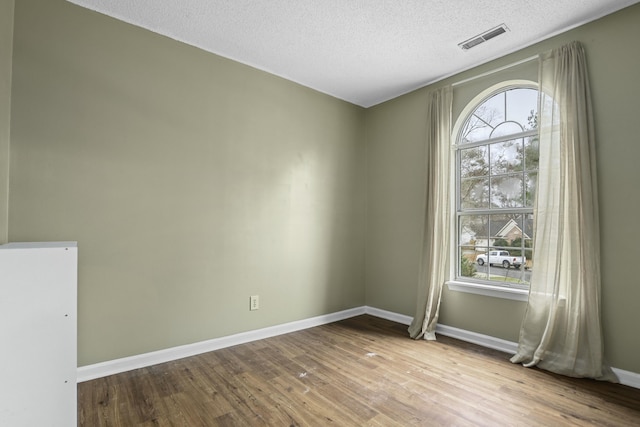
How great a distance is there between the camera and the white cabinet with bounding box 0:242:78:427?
137cm

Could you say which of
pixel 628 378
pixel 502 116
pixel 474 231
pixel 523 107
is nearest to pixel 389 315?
pixel 474 231

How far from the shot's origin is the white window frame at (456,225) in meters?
2.92

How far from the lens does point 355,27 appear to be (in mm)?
2607

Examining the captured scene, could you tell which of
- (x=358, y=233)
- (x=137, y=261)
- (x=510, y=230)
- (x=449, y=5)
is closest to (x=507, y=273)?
(x=510, y=230)

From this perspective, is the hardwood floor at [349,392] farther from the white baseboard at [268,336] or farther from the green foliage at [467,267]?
the green foliage at [467,267]

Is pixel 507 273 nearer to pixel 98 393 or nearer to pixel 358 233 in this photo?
pixel 358 233

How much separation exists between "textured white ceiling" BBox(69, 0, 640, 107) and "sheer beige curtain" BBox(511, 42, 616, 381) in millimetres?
453

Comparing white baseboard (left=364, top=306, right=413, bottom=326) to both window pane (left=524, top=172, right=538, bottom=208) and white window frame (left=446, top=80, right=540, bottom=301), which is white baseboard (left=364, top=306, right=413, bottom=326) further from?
window pane (left=524, top=172, right=538, bottom=208)

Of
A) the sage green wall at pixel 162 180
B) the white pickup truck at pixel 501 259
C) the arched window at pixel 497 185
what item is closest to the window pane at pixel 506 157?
the arched window at pixel 497 185

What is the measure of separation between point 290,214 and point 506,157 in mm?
2208

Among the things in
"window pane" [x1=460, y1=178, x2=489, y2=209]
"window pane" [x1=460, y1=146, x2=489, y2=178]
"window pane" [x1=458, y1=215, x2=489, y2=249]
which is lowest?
"window pane" [x1=458, y1=215, x2=489, y2=249]

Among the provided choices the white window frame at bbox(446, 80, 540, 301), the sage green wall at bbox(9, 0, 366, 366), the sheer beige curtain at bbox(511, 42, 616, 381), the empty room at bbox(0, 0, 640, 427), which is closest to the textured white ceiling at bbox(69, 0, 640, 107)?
the empty room at bbox(0, 0, 640, 427)

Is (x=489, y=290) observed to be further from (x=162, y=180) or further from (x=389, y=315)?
(x=162, y=180)

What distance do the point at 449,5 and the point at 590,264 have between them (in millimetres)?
2153
